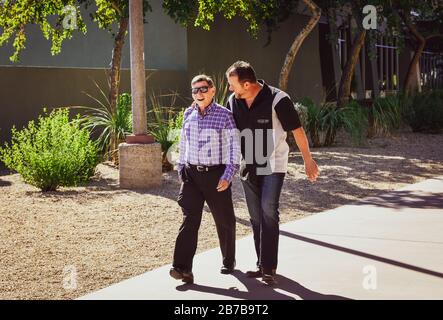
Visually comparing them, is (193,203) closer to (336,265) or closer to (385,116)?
(336,265)

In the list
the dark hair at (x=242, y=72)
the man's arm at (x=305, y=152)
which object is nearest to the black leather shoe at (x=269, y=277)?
the man's arm at (x=305, y=152)

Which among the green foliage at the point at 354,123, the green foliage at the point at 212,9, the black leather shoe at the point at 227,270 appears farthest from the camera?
the green foliage at the point at 354,123

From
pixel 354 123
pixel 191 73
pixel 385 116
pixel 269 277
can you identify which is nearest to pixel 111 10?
pixel 191 73

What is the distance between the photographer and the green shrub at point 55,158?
12273 millimetres

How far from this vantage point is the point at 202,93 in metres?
6.49

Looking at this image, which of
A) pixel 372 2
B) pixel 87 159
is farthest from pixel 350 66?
A: pixel 87 159

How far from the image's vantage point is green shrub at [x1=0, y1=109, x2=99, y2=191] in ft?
40.3

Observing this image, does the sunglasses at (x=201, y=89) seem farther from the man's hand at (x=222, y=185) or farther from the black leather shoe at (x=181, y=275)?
the black leather shoe at (x=181, y=275)

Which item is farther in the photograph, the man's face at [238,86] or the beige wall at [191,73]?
the beige wall at [191,73]

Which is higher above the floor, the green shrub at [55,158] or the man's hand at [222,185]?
the man's hand at [222,185]

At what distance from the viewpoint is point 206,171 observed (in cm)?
653

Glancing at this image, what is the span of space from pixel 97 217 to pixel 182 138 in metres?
3.61

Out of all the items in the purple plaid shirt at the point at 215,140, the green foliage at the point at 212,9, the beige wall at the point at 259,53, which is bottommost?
the purple plaid shirt at the point at 215,140

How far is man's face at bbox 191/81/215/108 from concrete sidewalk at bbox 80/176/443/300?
4.78ft
